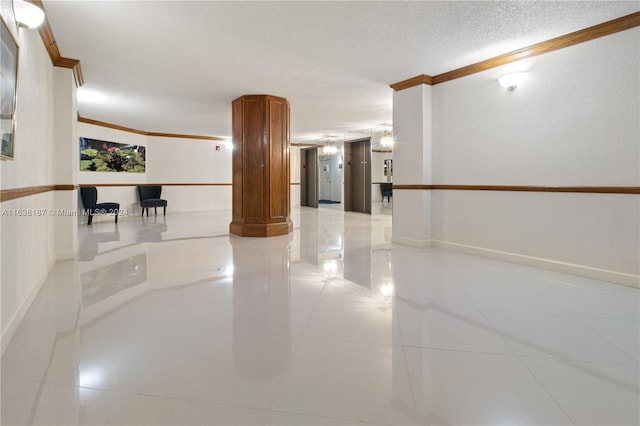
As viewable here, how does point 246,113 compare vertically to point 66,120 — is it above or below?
above

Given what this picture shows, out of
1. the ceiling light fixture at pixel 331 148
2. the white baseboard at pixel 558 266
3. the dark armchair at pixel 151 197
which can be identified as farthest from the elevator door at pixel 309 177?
the white baseboard at pixel 558 266

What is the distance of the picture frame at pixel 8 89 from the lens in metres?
2.19

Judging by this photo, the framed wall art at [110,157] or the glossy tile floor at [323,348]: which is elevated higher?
the framed wall art at [110,157]

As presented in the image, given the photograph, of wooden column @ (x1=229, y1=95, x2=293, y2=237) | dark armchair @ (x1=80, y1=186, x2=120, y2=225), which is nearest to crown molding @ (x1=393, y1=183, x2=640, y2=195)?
wooden column @ (x1=229, y1=95, x2=293, y2=237)

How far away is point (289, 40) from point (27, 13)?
2.34 metres

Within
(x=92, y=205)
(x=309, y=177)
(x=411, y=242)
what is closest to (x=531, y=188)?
(x=411, y=242)

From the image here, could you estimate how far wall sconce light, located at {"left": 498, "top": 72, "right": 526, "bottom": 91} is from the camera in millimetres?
4234

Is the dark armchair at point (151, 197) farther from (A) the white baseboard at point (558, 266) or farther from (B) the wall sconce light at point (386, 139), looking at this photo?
(A) the white baseboard at point (558, 266)

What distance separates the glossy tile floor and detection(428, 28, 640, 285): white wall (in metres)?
0.48

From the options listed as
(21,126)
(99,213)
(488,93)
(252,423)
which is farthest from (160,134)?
(252,423)

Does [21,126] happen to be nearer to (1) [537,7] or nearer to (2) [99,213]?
(1) [537,7]

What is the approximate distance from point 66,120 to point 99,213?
14.9ft

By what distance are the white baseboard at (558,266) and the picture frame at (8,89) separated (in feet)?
16.7

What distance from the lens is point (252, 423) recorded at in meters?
1.48
